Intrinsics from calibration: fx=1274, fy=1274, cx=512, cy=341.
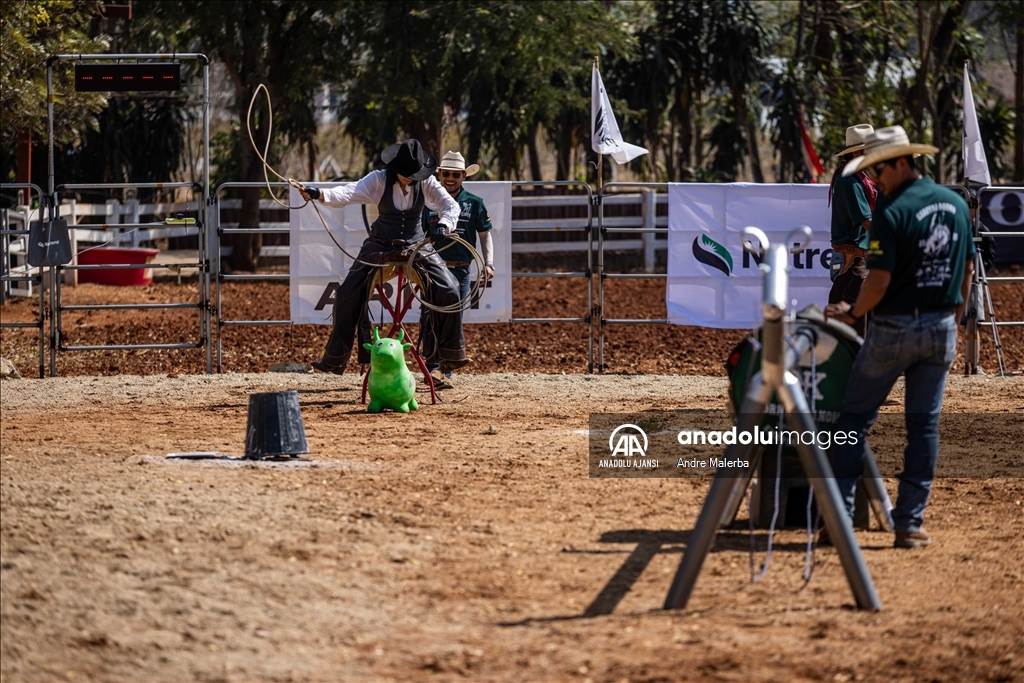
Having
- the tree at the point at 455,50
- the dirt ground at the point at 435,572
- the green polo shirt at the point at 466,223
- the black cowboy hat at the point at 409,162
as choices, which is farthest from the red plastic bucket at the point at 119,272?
the dirt ground at the point at 435,572

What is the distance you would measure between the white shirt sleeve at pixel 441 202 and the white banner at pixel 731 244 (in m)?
3.12

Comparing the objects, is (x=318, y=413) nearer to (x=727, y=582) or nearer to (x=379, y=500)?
(x=379, y=500)

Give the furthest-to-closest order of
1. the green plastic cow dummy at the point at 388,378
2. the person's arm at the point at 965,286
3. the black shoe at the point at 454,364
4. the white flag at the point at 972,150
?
the white flag at the point at 972,150 < the black shoe at the point at 454,364 < the green plastic cow dummy at the point at 388,378 < the person's arm at the point at 965,286

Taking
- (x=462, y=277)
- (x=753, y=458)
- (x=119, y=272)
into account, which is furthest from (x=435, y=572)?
(x=119, y=272)

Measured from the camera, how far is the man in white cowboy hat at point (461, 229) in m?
10.9

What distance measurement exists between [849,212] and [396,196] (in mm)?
3493

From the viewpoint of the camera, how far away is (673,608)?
197 inches

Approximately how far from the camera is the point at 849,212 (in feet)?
30.1

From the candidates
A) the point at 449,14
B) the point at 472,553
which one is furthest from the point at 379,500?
the point at 449,14

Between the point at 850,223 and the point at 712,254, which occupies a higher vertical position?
the point at 850,223

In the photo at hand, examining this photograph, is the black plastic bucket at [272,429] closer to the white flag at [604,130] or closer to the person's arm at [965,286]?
the person's arm at [965,286]

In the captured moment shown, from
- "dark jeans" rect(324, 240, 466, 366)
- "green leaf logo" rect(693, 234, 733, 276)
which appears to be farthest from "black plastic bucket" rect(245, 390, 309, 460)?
"green leaf logo" rect(693, 234, 733, 276)

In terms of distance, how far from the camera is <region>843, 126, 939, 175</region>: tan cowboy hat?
5.78 meters

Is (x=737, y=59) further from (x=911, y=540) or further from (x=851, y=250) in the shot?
(x=911, y=540)
